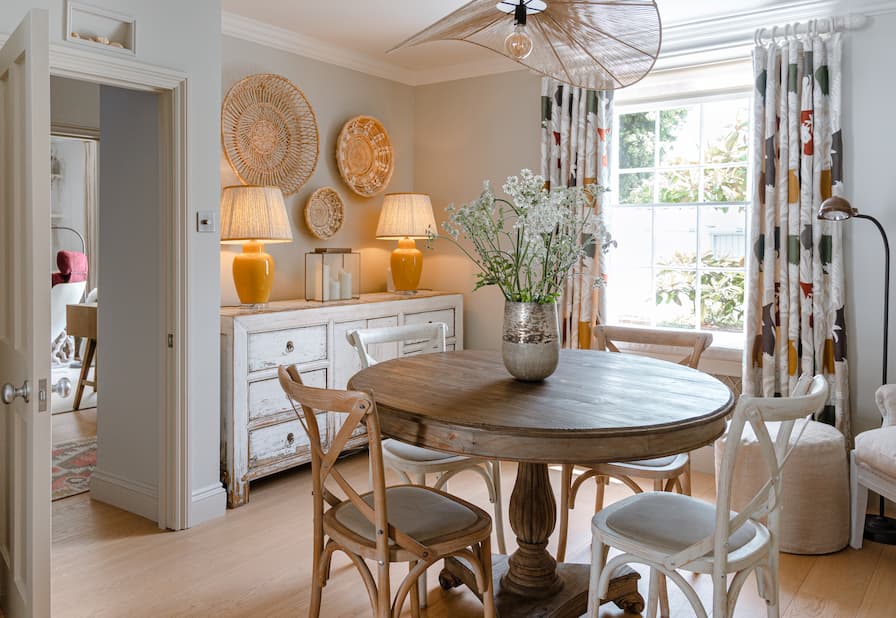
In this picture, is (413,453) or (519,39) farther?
(413,453)

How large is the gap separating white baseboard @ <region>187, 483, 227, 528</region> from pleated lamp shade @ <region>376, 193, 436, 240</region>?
6.45 feet

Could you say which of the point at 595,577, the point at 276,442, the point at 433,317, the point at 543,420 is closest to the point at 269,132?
the point at 433,317

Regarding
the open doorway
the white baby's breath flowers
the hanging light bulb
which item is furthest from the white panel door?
the open doorway

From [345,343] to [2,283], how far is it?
2.12 m

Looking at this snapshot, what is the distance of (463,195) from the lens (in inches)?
200

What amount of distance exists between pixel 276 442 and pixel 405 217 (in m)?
1.69

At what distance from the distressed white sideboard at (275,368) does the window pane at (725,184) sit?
6.53 feet

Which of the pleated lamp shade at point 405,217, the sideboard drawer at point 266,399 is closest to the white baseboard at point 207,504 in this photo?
the sideboard drawer at point 266,399

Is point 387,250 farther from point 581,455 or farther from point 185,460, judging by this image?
point 581,455

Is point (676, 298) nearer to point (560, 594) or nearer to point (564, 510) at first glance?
point (564, 510)

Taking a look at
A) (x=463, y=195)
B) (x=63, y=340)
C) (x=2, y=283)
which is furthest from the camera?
(x=63, y=340)

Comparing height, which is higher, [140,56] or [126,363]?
[140,56]

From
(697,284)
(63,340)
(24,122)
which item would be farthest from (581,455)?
(63,340)

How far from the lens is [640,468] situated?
257cm
